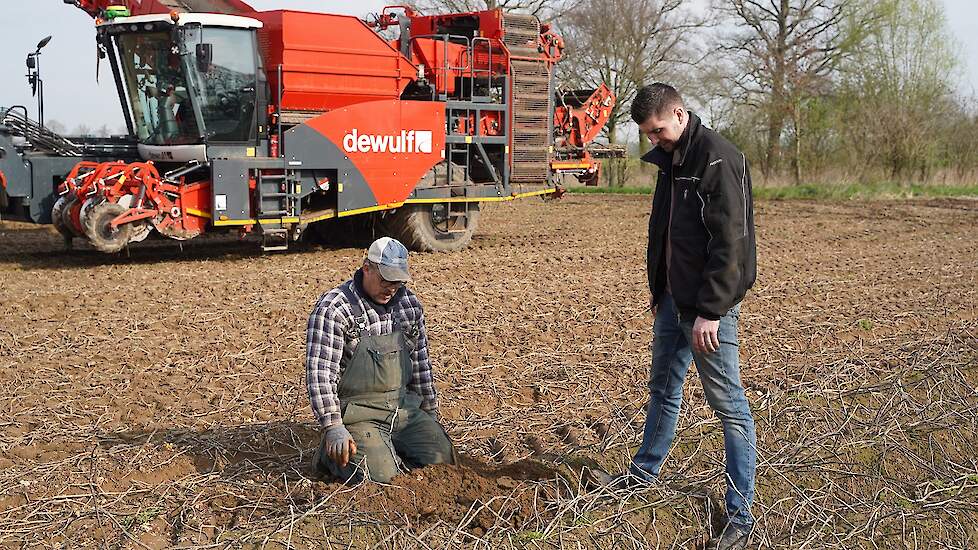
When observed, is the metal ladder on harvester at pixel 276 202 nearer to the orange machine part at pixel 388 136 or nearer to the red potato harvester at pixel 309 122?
the red potato harvester at pixel 309 122

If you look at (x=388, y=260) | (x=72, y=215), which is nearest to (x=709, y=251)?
(x=388, y=260)

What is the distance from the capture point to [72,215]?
11.5 m

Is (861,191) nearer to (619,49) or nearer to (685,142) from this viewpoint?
(619,49)

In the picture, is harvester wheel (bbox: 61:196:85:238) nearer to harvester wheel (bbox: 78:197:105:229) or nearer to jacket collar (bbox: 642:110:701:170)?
harvester wheel (bbox: 78:197:105:229)

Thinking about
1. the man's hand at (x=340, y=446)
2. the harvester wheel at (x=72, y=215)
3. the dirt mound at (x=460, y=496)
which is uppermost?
the harvester wheel at (x=72, y=215)

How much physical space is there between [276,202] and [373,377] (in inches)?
326

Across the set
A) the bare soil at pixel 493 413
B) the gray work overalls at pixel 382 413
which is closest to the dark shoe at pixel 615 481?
the bare soil at pixel 493 413

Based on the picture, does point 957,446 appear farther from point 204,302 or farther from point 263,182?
point 263,182

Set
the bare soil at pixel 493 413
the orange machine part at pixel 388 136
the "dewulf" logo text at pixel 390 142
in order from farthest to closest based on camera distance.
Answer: the "dewulf" logo text at pixel 390 142 < the orange machine part at pixel 388 136 < the bare soil at pixel 493 413

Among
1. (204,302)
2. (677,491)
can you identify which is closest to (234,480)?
(677,491)

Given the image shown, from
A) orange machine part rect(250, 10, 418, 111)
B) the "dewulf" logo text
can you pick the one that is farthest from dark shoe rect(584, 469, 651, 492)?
orange machine part rect(250, 10, 418, 111)

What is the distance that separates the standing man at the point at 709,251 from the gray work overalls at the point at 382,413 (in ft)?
4.02

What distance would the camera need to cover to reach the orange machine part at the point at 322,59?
12539mm

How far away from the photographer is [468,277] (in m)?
11.4
